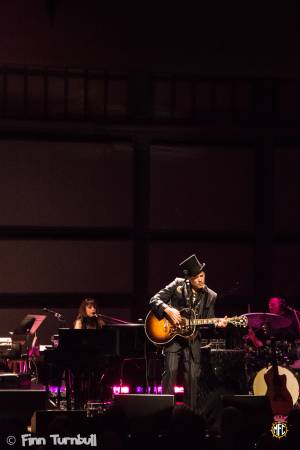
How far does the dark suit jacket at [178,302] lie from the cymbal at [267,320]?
26.8 inches

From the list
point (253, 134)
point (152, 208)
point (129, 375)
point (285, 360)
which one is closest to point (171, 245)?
point (152, 208)

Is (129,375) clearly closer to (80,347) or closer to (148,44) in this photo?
(80,347)

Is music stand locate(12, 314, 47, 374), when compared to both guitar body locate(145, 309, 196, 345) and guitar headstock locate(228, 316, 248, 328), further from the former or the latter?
guitar headstock locate(228, 316, 248, 328)

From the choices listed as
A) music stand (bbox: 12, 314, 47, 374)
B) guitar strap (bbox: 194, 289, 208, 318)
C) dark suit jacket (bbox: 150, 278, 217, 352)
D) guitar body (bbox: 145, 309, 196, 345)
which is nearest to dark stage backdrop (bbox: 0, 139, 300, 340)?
music stand (bbox: 12, 314, 47, 374)

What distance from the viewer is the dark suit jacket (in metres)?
9.66

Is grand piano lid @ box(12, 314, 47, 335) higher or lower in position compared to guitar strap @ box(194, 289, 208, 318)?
lower

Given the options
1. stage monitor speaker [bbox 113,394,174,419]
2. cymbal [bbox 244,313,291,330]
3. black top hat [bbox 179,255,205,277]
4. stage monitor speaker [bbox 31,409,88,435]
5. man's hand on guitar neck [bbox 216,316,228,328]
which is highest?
black top hat [bbox 179,255,205,277]

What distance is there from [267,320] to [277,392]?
0.88 m

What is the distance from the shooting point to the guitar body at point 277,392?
32.0ft

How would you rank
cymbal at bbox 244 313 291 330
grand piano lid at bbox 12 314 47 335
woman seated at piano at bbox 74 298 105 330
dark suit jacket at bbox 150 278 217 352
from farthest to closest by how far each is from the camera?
1. woman seated at piano at bbox 74 298 105 330
2. grand piano lid at bbox 12 314 47 335
3. cymbal at bbox 244 313 291 330
4. dark suit jacket at bbox 150 278 217 352

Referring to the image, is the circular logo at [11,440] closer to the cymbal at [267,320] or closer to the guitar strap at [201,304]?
the guitar strap at [201,304]

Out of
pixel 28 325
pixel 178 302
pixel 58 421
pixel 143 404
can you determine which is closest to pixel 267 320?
pixel 178 302

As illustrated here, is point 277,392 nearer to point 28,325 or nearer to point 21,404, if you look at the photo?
point 28,325

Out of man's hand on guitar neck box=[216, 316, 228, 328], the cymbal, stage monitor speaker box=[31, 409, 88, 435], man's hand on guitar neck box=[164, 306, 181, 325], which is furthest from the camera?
the cymbal
